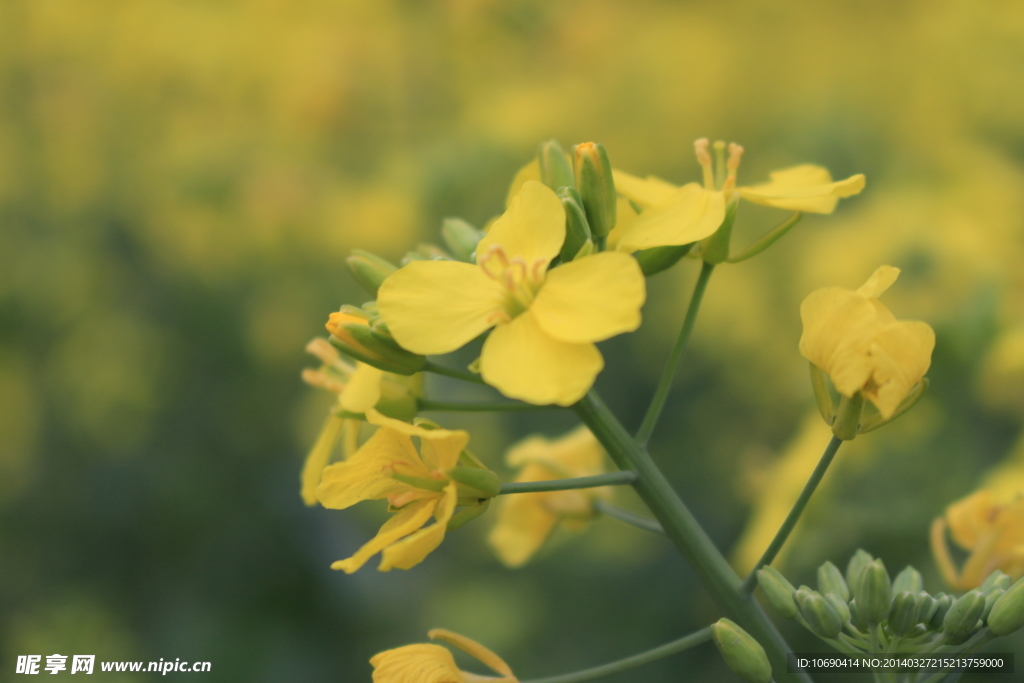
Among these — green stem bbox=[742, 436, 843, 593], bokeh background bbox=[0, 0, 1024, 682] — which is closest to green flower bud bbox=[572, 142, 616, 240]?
green stem bbox=[742, 436, 843, 593]

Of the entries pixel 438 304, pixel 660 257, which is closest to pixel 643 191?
pixel 660 257

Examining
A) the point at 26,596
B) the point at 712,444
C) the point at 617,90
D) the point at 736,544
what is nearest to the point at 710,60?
the point at 617,90

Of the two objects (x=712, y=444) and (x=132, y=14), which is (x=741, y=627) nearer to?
(x=712, y=444)

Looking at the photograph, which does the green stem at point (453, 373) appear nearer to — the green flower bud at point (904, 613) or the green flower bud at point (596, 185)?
the green flower bud at point (596, 185)

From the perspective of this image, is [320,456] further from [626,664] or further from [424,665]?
[626,664]

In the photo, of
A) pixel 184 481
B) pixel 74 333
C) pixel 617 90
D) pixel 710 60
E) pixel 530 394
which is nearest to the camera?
pixel 530 394

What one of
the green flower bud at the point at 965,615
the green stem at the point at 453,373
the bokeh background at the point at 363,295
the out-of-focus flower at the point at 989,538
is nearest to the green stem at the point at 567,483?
the green stem at the point at 453,373

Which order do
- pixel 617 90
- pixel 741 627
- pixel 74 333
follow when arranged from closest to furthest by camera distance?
pixel 741 627, pixel 74 333, pixel 617 90

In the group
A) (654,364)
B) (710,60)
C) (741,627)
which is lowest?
(654,364)
